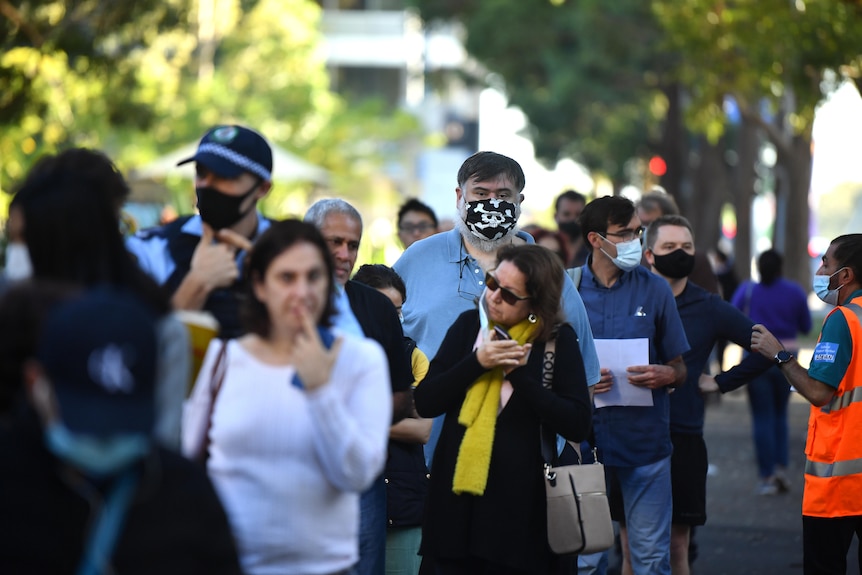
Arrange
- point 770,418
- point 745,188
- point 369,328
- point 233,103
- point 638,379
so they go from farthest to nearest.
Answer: point 233,103, point 745,188, point 770,418, point 638,379, point 369,328

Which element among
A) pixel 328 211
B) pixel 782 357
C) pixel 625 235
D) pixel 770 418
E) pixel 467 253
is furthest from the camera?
pixel 770 418

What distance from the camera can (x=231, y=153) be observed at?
4.79 metres

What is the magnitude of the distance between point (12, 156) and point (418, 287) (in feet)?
84.4

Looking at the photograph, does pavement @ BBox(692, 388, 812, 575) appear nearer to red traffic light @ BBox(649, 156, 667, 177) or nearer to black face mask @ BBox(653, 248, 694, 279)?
black face mask @ BBox(653, 248, 694, 279)

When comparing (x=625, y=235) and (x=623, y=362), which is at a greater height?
(x=625, y=235)

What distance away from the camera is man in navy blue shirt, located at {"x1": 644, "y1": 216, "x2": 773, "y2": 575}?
842 centimetres

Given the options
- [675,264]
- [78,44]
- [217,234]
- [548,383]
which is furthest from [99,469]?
[78,44]

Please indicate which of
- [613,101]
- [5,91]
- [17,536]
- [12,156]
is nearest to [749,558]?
[17,536]

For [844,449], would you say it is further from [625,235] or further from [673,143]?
[673,143]

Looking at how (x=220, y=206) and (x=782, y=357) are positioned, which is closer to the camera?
(x=220, y=206)

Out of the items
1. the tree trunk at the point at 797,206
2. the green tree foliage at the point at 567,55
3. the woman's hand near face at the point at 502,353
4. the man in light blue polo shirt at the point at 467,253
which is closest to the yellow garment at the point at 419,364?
the man in light blue polo shirt at the point at 467,253

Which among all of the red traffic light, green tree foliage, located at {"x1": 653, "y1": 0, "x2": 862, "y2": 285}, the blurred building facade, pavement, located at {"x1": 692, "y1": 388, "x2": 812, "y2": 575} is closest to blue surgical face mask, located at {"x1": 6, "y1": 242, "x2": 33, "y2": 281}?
pavement, located at {"x1": 692, "y1": 388, "x2": 812, "y2": 575}

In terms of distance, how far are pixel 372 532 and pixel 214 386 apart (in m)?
1.89

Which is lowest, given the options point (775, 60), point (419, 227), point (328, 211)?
point (419, 227)
